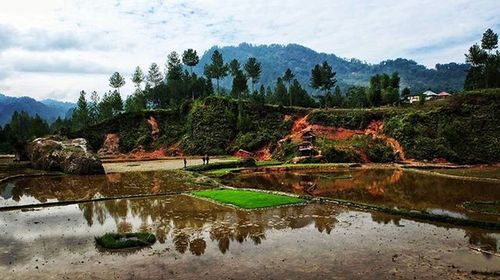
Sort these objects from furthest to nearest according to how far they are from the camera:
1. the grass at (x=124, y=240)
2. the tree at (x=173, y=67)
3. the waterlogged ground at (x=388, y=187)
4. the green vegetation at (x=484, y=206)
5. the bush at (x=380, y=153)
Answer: the tree at (x=173, y=67)
the bush at (x=380, y=153)
the waterlogged ground at (x=388, y=187)
the green vegetation at (x=484, y=206)
the grass at (x=124, y=240)

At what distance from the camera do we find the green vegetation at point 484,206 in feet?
98.7

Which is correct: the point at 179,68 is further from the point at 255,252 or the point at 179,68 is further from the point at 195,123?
the point at 255,252

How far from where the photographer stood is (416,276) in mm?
18016

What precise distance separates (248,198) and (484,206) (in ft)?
60.1

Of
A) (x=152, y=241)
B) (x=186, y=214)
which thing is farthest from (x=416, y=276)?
(x=186, y=214)

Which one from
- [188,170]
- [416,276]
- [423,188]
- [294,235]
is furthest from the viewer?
[188,170]

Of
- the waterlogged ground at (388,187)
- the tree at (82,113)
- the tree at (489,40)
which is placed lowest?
the waterlogged ground at (388,187)

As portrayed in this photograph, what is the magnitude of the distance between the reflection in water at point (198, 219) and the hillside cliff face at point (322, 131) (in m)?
36.7

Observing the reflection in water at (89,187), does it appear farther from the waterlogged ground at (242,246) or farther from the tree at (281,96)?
the tree at (281,96)

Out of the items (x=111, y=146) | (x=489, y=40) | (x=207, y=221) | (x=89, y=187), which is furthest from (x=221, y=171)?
(x=489, y=40)

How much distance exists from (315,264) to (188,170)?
39324 millimetres

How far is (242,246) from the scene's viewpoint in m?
22.9

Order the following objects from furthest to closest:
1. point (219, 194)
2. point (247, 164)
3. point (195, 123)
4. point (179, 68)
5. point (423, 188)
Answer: point (179, 68) < point (195, 123) < point (247, 164) < point (423, 188) < point (219, 194)

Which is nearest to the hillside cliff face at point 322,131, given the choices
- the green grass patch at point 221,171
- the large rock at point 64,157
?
the green grass patch at point 221,171
